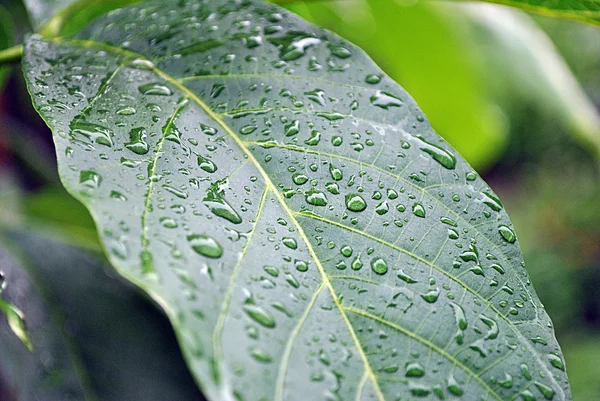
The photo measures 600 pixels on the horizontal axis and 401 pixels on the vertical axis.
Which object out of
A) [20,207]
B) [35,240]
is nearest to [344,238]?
[35,240]

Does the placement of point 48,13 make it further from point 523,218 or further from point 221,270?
point 523,218

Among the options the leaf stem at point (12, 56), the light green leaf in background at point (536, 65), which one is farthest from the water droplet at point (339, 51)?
the light green leaf in background at point (536, 65)

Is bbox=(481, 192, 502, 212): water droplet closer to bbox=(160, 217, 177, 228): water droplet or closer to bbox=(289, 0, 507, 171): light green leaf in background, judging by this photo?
bbox=(160, 217, 177, 228): water droplet

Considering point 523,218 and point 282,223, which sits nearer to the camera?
point 282,223

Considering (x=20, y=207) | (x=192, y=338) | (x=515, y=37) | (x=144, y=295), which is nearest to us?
(x=192, y=338)

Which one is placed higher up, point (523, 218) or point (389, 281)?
point (389, 281)

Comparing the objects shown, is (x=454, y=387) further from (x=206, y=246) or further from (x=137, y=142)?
(x=137, y=142)

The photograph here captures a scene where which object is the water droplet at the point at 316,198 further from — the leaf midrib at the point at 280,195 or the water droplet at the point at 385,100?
the water droplet at the point at 385,100
